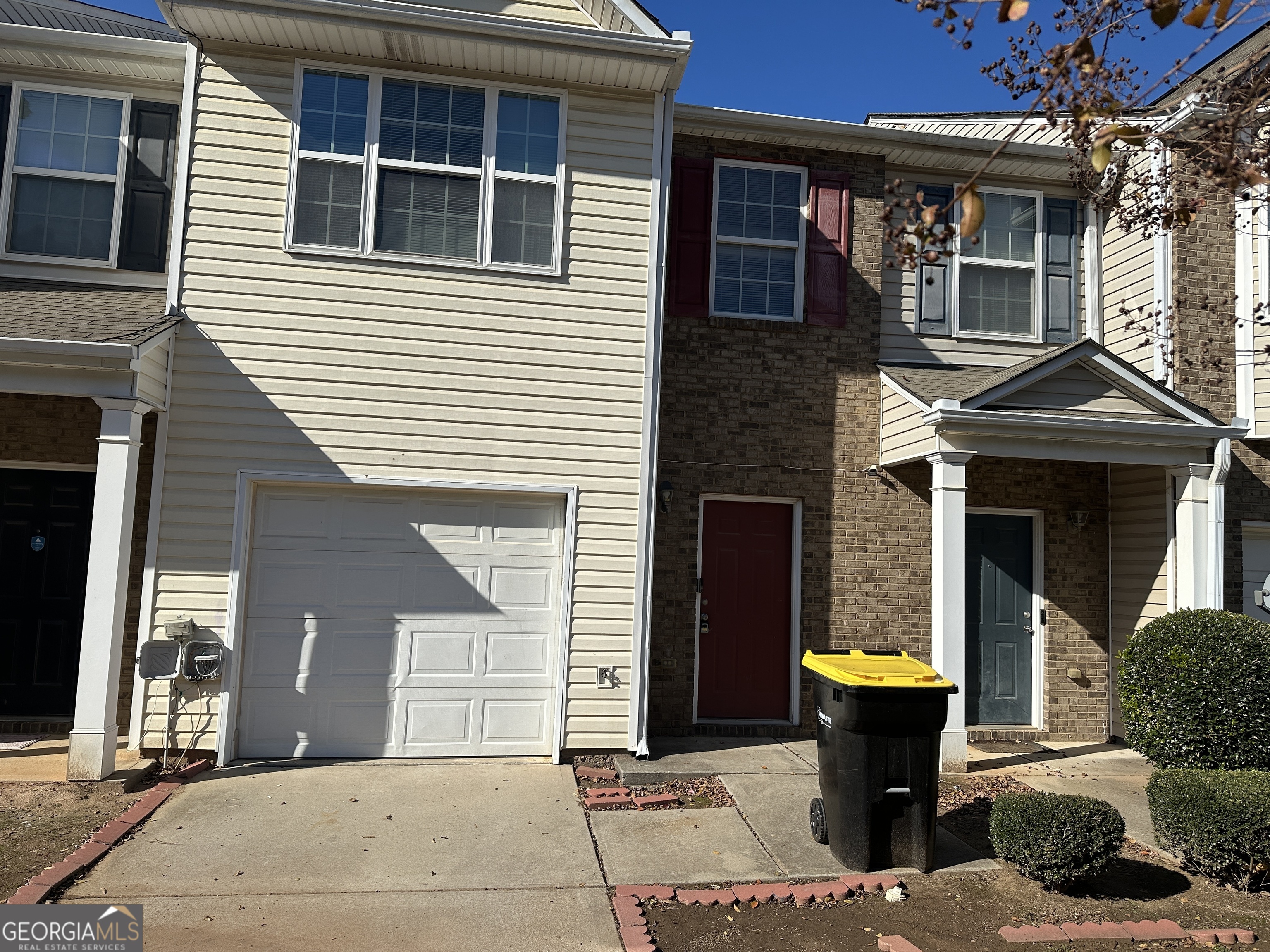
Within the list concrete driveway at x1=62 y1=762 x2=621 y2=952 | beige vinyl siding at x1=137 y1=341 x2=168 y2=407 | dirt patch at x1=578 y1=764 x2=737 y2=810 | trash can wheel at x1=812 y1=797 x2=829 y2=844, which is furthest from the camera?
beige vinyl siding at x1=137 y1=341 x2=168 y2=407

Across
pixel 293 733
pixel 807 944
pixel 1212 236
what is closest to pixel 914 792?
pixel 807 944

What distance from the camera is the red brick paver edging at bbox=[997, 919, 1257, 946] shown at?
4.37 meters

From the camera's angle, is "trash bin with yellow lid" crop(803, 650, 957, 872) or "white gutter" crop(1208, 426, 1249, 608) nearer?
"trash bin with yellow lid" crop(803, 650, 957, 872)

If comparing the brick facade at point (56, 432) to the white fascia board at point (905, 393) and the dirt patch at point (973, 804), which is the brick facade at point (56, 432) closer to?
the white fascia board at point (905, 393)

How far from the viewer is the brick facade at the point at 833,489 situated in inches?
324

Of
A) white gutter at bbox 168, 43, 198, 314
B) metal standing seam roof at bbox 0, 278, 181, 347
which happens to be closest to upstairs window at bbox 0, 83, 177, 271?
metal standing seam roof at bbox 0, 278, 181, 347

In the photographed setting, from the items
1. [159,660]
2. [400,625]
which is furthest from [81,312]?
[400,625]

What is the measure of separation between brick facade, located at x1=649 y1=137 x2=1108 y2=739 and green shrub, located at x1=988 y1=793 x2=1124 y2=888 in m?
3.38

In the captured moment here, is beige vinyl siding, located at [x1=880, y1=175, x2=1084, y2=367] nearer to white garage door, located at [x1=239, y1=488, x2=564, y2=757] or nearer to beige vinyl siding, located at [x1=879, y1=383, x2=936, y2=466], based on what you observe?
beige vinyl siding, located at [x1=879, y1=383, x2=936, y2=466]

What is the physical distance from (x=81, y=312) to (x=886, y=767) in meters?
6.72

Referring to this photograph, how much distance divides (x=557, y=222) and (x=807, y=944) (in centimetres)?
575

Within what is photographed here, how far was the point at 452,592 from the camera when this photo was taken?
7.35m

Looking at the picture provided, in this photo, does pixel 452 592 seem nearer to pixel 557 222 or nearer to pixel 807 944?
pixel 557 222

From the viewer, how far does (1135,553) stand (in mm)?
8633
